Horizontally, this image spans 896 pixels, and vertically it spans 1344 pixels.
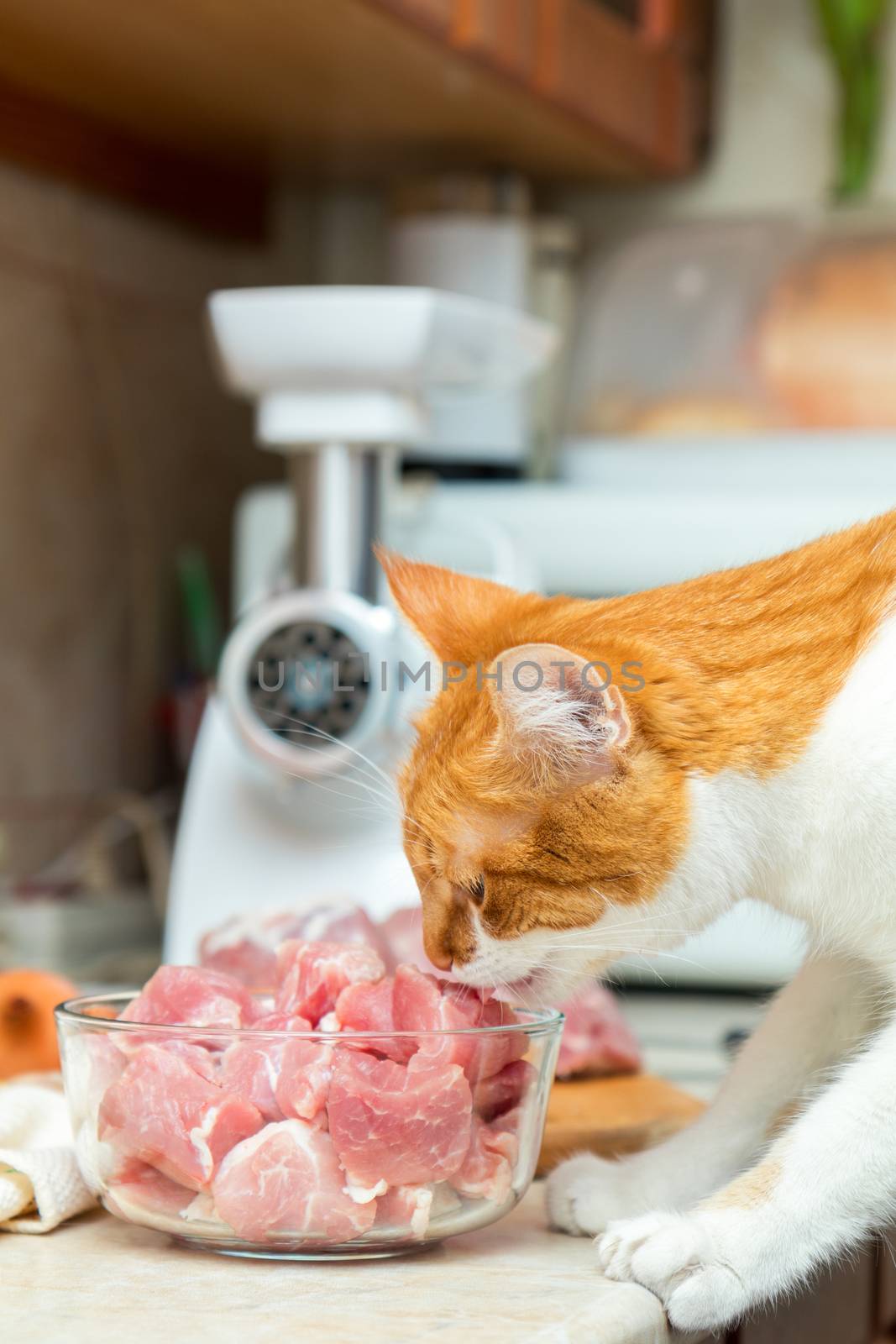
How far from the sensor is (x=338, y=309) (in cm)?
122

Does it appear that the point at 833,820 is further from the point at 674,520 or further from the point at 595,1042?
the point at 674,520

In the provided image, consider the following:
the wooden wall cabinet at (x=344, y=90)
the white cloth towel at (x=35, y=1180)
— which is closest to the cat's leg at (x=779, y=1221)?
the white cloth towel at (x=35, y=1180)

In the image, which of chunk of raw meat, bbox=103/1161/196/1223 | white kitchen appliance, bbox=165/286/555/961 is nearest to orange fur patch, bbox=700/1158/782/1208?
chunk of raw meat, bbox=103/1161/196/1223

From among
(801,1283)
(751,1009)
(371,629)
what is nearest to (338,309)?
(371,629)

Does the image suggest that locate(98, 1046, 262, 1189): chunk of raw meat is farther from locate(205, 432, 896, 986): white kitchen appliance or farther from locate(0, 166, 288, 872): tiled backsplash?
locate(0, 166, 288, 872): tiled backsplash

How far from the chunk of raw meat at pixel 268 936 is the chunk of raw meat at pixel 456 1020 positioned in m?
0.21

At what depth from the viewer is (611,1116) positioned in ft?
3.00

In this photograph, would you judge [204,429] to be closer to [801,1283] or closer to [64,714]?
[64,714]

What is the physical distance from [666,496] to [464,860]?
33.4 inches

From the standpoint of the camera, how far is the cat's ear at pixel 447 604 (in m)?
0.77

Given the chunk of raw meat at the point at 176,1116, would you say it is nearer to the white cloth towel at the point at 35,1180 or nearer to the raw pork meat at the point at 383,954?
the white cloth towel at the point at 35,1180

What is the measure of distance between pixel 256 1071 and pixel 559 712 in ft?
0.61

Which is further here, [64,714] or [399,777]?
[64,714]

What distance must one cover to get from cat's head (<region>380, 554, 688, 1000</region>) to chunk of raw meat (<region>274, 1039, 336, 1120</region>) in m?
0.09
